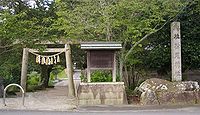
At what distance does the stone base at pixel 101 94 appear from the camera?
15102 mm

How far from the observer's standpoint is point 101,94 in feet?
49.9

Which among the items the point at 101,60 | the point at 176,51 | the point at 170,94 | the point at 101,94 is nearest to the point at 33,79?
the point at 101,60

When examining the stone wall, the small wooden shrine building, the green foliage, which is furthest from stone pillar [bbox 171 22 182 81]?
the green foliage

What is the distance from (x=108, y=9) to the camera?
52.1 ft

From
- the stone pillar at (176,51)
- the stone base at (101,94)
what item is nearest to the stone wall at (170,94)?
the stone base at (101,94)

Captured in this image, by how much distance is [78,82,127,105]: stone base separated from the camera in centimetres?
1510

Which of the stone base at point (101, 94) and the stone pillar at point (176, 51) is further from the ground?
the stone pillar at point (176, 51)

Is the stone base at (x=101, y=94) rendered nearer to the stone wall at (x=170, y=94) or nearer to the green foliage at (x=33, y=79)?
the stone wall at (x=170, y=94)

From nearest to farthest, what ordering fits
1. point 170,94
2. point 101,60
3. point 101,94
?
point 170,94, point 101,94, point 101,60

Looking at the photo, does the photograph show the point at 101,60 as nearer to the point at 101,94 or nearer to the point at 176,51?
the point at 101,94

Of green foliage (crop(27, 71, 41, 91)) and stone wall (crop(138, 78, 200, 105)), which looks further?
green foliage (crop(27, 71, 41, 91))

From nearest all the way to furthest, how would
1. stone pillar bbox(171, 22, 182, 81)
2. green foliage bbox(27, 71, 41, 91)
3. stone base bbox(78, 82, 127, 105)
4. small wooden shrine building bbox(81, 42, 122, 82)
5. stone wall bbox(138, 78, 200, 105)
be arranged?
stone wall bbox(138, 78, 200, 105) → stone base bbox(78, 82, 127, 105) → small wooden shrine building bbox(81, 42, 122, 82) → stone pillar bbox(171, 22, 182, 81) → green foliage bbox(27, 71, 41, 91)

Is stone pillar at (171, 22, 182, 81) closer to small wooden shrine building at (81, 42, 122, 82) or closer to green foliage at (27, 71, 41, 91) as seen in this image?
small wooden shrine building at (81, 42, 122, 82)

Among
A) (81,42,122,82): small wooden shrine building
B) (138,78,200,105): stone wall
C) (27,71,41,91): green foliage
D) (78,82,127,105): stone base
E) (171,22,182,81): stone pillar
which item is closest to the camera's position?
(138,78,200,105): stone wall
